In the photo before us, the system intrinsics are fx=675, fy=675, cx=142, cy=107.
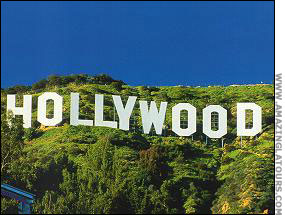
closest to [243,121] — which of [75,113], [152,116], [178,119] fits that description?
[178,119]

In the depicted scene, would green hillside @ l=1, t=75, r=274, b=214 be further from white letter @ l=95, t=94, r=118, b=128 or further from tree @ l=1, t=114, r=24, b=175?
white letter @ l=95, t=94, r=118, b=128

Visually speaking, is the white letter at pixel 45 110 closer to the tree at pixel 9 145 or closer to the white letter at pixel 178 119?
the tree at pixel 9 145

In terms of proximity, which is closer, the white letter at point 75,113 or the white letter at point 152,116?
the white letter at point 152,116

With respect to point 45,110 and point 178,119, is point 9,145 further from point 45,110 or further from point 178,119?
point 178,119

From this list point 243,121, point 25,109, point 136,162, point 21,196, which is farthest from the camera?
point 25,109

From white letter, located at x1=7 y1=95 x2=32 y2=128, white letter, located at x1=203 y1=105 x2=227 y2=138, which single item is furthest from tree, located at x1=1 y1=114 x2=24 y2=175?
white letter, located at x1=203 y1=105 x2=227 y2=138

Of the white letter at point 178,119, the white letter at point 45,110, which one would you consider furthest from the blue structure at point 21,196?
the white letter at point 178,119
